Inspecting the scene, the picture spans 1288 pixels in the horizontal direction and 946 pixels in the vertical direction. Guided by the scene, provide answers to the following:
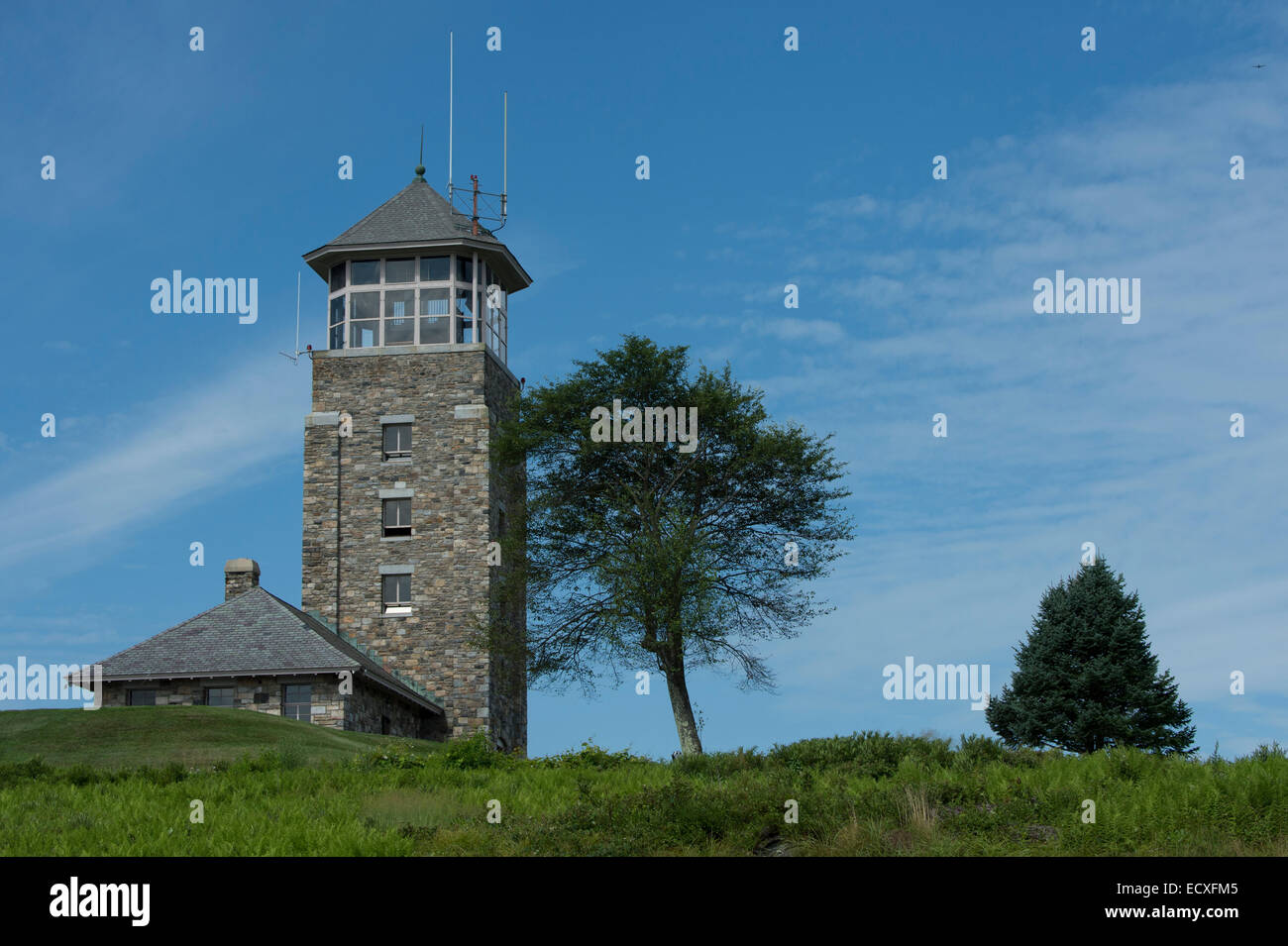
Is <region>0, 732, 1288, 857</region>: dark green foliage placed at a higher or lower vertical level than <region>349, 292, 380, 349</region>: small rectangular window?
lower

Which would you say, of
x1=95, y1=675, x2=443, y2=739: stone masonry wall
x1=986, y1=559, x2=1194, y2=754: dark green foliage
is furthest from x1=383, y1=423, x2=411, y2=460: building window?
x1=986, y1=559, x2=1194, y2=754: dark green foliage

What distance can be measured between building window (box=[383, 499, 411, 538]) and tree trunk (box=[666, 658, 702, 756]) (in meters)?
11.9

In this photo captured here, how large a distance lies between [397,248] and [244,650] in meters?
15.4

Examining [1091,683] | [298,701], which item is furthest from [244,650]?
[1091,683]

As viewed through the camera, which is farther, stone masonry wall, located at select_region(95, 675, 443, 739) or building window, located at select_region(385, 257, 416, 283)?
building window, located at select_region(385, 257, 416, 283)

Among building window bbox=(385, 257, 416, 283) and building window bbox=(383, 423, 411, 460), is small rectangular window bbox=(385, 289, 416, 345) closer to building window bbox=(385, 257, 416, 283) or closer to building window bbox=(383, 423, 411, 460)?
building window bbox=(385, 257, 416, 283)

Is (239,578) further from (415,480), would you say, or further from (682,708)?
(682,708)

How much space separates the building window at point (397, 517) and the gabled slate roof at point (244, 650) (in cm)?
487

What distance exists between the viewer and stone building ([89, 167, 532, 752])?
43.8m

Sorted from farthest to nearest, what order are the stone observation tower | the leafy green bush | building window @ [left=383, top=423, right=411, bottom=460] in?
building window @ [left=383, top=423, right=411, bottom=460]
the stone observation tower
the leafy green bush
